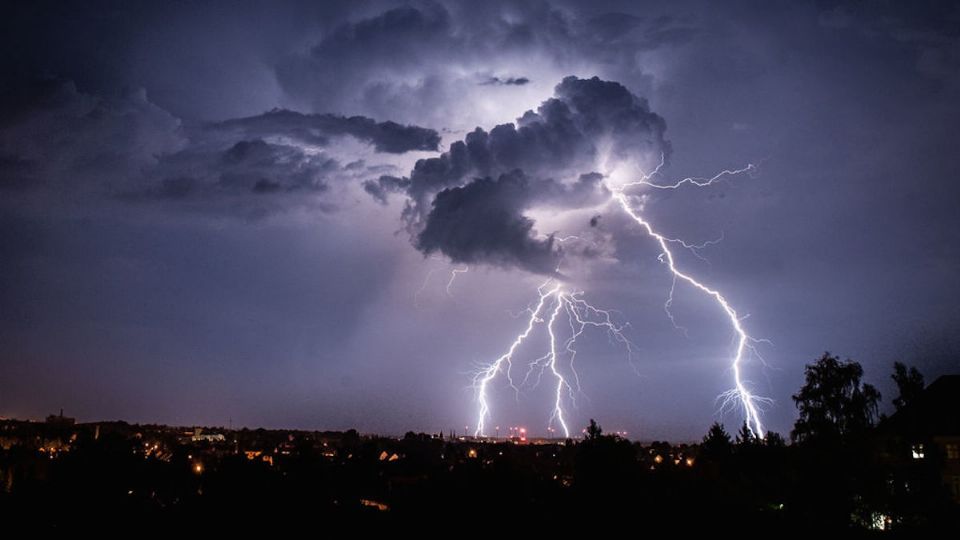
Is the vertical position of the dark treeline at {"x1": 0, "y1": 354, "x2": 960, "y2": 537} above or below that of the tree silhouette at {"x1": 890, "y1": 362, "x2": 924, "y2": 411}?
below

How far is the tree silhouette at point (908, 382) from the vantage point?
91.6ft

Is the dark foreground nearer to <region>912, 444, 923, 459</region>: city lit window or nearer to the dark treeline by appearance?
the dark treeline

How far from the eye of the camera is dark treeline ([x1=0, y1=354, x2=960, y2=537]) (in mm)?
13039

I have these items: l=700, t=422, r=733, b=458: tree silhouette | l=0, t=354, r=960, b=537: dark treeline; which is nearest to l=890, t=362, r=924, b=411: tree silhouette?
l=0, t=354, r=960, b=537: dark treeline

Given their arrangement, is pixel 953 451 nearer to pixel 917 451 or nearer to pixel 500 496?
pixel 917 451

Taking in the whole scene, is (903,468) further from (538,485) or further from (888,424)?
(538,485)

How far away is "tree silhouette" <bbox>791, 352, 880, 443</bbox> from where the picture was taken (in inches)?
1152

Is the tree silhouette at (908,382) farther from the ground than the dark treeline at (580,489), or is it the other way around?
the tree silhouette at (908,382)

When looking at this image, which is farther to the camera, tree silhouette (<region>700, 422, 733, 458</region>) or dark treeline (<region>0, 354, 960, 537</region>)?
tree silhouette (<region>700, 422, 733, 458</region>)

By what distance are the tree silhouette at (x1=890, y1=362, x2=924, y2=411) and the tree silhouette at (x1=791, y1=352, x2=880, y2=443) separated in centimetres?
120

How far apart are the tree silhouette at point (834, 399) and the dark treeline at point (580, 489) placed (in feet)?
0.17

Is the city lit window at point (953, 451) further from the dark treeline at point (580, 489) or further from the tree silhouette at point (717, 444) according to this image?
the tree silhouette at point (717, 444)

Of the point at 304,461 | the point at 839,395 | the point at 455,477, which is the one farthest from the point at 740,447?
the point at 455,477

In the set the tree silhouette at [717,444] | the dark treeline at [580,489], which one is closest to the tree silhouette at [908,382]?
the dark treeline at [580,489]
